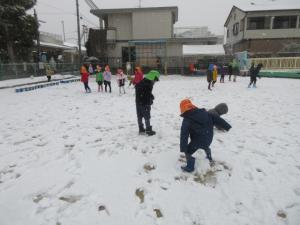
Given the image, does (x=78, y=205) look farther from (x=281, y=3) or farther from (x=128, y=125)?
(x=281, y=3)

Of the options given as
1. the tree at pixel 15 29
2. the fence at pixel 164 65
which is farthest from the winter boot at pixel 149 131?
the tree at pixel 15 29

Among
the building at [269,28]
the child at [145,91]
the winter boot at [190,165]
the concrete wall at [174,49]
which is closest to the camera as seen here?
the winter boot at [190,165]

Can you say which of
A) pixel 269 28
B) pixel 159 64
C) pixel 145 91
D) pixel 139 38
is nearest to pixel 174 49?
pixel 159 64

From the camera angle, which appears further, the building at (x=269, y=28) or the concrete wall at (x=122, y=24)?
the building at (x=269, y=28)

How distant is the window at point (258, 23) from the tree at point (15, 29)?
81.2ft

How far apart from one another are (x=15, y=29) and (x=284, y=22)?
30458 mm

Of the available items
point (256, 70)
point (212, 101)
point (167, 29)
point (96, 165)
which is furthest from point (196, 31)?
point (96, 165)

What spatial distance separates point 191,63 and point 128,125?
21.0 m

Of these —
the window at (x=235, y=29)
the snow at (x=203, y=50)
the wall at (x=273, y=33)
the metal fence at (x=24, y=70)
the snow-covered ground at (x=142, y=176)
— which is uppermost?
the window at (x=235, y=29)

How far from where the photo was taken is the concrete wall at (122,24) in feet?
92.9

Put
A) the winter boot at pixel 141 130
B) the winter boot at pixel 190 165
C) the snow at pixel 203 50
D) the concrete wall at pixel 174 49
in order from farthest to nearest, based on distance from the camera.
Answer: the concrete wall at pixel 174 49, the snow at pixel 203 50, the winter boot at pixel 141 130, the winter boot at pixel 190 165

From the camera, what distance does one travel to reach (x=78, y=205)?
3225mm

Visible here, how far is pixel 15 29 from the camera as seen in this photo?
20.8 meters

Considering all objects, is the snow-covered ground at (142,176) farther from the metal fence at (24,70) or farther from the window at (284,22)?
the window at (284,22)
